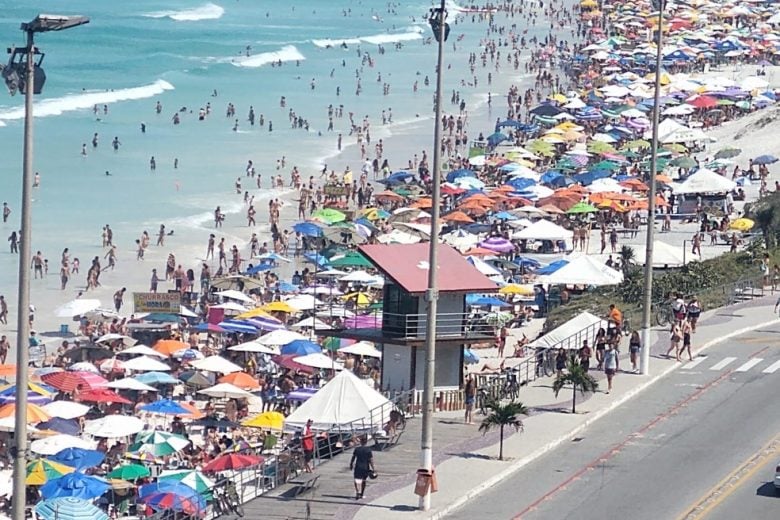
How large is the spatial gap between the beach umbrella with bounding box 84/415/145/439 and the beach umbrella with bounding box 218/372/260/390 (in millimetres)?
3367

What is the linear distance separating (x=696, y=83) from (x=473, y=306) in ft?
152

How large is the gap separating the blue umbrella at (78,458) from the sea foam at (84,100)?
6139 cm

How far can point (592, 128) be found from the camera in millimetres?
75062

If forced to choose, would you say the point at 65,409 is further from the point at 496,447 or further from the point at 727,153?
the point at 727,153

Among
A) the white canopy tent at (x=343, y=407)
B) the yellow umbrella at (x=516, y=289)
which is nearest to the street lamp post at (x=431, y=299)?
the white canopy tent at (x=343, y=407)

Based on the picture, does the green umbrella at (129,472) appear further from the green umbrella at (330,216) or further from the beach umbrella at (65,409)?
the green umbrella at (330,216)

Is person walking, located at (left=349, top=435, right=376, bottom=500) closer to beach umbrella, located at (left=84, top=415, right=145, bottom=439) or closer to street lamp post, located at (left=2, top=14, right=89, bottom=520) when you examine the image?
beach umbrella, located at (left=84, top=415, right=145, bottom=439)

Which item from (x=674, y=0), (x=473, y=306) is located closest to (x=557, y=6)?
(x=674, y=0)

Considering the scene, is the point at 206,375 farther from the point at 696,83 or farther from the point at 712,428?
the point at 696,83

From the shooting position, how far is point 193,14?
165 meters

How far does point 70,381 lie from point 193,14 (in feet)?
446

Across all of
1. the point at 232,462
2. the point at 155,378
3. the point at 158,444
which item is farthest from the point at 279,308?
the point at 232,462

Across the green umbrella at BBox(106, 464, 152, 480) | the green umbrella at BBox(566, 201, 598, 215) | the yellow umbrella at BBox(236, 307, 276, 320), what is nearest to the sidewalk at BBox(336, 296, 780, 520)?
the green umbrella at BBox(106, 464, 152, 480)

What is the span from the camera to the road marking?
929 inches
